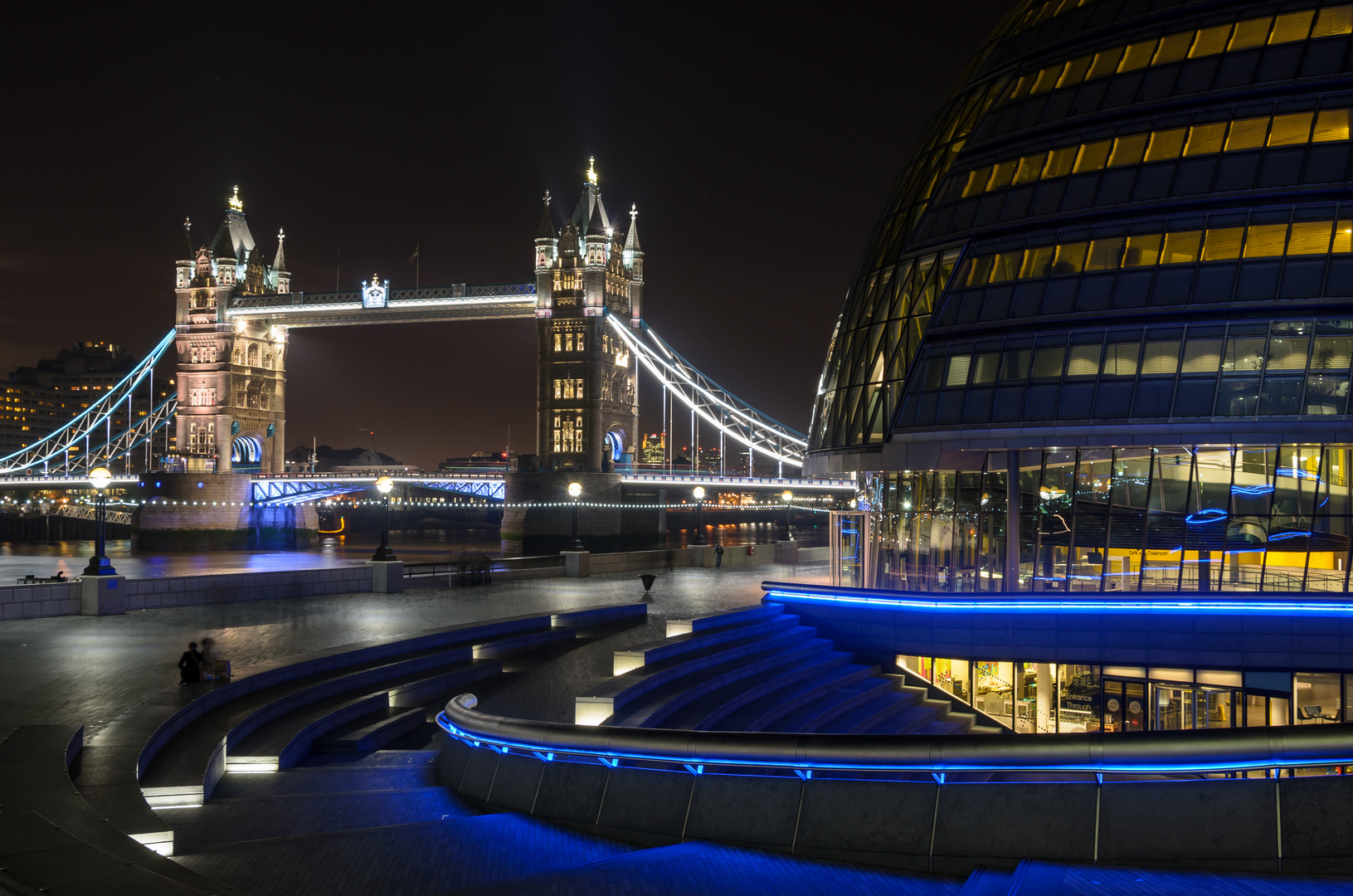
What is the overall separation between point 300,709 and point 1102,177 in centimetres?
2083

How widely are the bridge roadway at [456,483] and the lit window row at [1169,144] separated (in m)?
45.1

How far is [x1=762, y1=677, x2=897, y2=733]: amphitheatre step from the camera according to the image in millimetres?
18266

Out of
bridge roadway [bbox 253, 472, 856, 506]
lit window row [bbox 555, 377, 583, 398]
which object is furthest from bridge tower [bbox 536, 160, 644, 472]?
bridge roadway [bbox 253, 472, 856, 506]

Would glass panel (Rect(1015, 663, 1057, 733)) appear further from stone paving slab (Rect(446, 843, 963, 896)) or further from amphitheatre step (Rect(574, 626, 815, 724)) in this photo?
stone paving slab (Rect(446, 843, 963, 896))

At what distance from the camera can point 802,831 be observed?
1032 cm

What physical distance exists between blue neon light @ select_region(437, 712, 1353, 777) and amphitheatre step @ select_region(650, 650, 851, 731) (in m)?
2.74

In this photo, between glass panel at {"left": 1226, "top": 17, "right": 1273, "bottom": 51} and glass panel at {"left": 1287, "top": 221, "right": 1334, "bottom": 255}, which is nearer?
glass panel at {"left": 1287, "top": 221, "right": 1334, "bottom": 255}

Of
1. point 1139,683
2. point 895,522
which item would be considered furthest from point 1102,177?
point 1139,683

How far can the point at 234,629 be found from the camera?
75.5 feet

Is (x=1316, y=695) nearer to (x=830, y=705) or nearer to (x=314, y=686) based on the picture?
(x=830, y=705)

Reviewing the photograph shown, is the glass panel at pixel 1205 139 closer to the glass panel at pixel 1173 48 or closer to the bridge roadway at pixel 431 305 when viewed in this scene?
the glass panel at pixel 1173 48

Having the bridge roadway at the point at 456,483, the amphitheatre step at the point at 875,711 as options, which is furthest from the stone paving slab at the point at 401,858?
the bridge roadway at the point at 456,483

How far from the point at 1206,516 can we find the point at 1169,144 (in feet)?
28.1

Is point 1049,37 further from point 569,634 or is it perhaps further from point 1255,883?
point 1255,883
